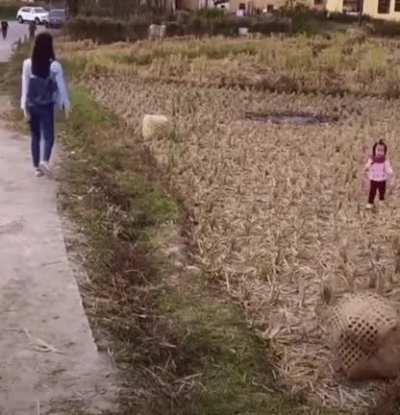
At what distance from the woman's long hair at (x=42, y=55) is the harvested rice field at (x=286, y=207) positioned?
1.69 metres

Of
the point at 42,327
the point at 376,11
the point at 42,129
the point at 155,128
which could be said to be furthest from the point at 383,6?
the point at 42,327

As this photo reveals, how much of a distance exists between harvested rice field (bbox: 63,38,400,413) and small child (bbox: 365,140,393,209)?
174 millimetres

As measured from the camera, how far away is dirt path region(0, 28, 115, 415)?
4.61m

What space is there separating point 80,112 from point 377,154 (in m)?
6.76

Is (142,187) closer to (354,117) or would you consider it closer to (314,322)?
(314,322)

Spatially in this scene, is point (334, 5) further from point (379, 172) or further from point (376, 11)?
point (379, 172)

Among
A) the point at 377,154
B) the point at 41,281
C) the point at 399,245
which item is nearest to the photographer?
the point at 41,281

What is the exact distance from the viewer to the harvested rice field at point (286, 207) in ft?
18.3

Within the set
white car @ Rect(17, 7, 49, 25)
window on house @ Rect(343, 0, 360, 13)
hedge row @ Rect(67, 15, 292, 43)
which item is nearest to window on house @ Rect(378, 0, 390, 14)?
window on house @ Rect(343, 0, 360, 13)

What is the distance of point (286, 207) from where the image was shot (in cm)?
852

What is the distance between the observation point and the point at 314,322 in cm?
570

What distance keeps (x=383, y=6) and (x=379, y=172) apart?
4225 centimetres

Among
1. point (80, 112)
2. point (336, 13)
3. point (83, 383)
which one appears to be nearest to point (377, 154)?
point (83, 383)

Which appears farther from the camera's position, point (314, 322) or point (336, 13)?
point (336, 13)
